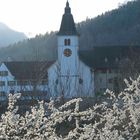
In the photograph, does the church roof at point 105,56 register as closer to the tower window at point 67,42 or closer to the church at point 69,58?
the church at point 69,58

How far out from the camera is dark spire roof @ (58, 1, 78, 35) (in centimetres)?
5653

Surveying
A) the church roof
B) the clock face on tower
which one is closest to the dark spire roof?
the clock face on tower

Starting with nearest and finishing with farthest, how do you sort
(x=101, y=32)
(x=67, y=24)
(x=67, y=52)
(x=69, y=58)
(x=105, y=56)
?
(x=67, y=24), (x=69, y=58), (x=67, y=52), (x=105, y=56), (x=101, y=32)

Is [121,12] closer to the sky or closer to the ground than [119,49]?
closer to the sky

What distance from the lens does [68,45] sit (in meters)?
59.0

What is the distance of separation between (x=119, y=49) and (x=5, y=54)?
218ft

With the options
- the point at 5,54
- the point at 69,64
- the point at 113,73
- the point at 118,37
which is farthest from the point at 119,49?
the point at 5,54

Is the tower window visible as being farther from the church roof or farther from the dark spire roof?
the church roof

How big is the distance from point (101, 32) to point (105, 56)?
60.0m

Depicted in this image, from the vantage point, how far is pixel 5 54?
427 feet

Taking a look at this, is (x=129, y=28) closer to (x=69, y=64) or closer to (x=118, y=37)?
(x=118, y=37)

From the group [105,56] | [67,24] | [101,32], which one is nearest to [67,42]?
[67,24]

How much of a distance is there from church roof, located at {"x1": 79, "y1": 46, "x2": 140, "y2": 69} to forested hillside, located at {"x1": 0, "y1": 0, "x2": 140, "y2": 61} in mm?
51209

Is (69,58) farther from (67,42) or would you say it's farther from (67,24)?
(67,24)
